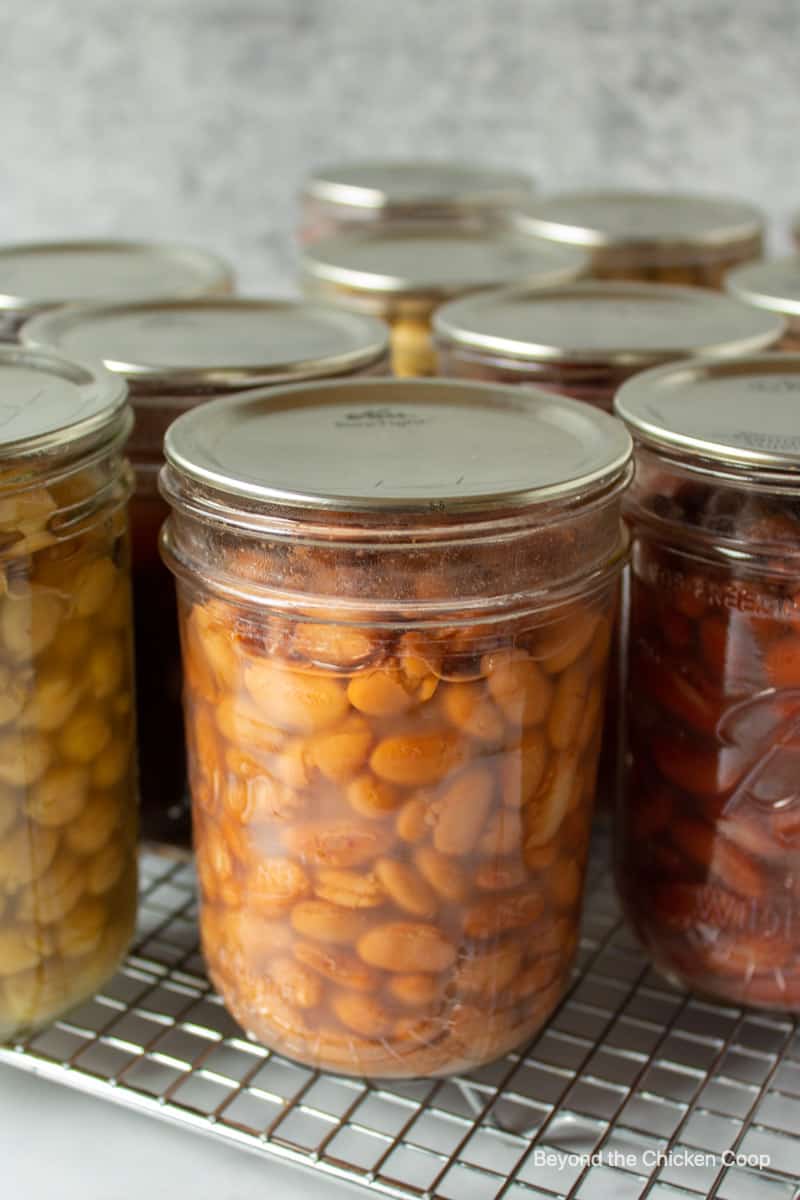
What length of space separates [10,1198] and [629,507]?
43cm

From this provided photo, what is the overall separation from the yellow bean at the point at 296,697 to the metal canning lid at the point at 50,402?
0.13 m

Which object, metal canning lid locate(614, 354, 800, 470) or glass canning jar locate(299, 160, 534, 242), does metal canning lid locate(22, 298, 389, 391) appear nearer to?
metal canning lid locate(614, 354, 800, 470)

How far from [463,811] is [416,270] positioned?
55 centimetres

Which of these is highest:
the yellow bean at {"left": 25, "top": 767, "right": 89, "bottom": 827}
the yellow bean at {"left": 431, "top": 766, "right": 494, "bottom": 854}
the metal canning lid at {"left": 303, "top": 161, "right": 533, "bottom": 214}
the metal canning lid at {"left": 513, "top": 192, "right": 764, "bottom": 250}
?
the metal canning lid at {"left": 303, "top": 161, "right": 533, "bottom": 214}

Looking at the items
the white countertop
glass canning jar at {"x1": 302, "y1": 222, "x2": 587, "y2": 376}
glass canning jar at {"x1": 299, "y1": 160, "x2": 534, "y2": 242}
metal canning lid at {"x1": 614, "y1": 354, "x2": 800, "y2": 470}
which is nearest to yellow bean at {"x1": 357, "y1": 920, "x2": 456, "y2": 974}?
the white countertop

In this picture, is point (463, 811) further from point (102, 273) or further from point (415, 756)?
point (102, 273)

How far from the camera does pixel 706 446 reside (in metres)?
0.64

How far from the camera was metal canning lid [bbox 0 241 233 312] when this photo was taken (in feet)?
3.09

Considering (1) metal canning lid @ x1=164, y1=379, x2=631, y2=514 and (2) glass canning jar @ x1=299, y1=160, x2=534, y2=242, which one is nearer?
(1) metal canning lid @ x1=164, y1=379, x2=631, y2=514

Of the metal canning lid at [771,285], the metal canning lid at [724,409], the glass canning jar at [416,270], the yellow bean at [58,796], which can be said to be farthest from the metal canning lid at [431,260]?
the yellow bean at [58,796]

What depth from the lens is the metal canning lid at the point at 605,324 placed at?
32.2 inches

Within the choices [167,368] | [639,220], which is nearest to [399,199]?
[639,220]

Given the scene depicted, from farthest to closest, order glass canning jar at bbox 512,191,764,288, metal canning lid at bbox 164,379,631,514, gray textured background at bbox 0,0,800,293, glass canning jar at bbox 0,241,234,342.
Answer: gray textured background at bbox 0,0,800,293 → glass canning jar at bbox 512,191,764,288 → glass canning jar at bbox 0,241,234,342 → metal canning lid at bbox 164,379,631,514

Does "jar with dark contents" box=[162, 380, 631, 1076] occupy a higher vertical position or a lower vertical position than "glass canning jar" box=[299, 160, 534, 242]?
lower
